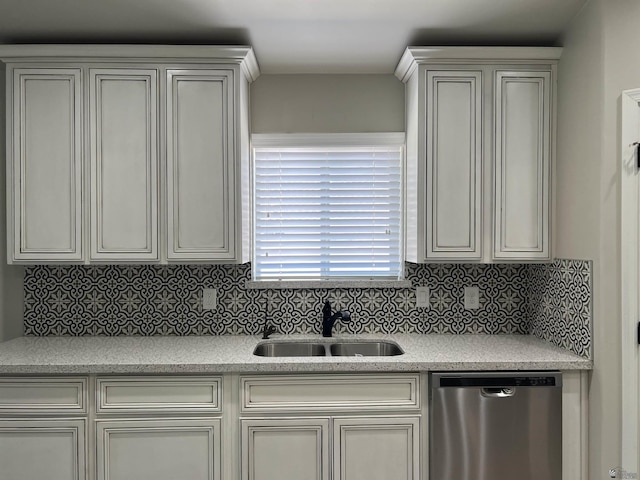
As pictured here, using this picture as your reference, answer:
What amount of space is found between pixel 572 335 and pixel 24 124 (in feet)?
9.27

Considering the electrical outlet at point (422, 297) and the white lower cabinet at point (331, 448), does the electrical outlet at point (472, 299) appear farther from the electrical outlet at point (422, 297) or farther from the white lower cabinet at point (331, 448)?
the white lower cabinet at point (331, 448)

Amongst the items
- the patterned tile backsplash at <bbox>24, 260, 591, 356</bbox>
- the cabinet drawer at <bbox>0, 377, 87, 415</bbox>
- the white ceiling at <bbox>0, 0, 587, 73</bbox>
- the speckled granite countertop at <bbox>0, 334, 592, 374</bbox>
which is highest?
the white ceiling at <bbox>0, 0, 587, 73</bbox>

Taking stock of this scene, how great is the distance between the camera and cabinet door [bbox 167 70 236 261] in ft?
8.20

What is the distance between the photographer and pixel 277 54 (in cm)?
267

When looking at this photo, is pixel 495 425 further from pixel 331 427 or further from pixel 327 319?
pixel 327 319

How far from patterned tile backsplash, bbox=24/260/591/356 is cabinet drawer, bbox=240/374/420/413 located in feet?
2.13

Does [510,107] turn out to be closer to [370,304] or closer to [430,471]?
[370,304]

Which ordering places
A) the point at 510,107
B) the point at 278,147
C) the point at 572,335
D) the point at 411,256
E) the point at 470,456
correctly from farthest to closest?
the point at 278,147 → the point at 411,256 → the point at 510,107 → the point at 572,335 → the point at 470,456

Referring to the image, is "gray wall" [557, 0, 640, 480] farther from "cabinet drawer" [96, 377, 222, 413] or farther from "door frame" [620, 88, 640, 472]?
"cabinet drawer" [96, 377, 222, 413]

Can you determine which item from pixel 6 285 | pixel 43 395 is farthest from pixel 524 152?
pixel 6 285

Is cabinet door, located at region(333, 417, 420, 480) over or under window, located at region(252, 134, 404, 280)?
under

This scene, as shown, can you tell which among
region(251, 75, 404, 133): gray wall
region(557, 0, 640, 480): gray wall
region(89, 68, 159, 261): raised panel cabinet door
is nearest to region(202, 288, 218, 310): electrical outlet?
region(89, 68, 159, 261): raised panel cabinet door

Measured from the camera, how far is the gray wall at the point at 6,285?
267 centimetres

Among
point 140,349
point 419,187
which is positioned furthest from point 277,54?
point 140,349
